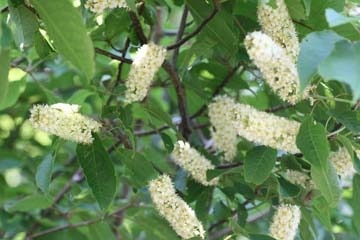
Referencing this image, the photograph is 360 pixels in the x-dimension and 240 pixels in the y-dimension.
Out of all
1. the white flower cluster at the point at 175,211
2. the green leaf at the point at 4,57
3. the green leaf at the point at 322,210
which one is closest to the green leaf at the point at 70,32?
the green leaf at the point at 4,57

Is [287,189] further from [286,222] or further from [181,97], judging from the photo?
[181,97]

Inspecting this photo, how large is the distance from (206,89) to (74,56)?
1.10 metres

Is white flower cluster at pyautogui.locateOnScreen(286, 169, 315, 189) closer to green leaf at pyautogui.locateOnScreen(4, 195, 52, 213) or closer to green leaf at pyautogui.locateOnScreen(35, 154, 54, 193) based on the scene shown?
green leaf at pyautogui.locateOnScreen(35, 154, 54, 193)

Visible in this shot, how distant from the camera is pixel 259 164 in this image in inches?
81.8

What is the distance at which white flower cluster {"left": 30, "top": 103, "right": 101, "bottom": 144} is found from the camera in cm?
202

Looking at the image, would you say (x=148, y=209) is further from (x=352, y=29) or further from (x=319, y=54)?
(x=319, y=54)

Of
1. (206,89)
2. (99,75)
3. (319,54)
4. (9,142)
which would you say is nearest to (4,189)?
(9,142)

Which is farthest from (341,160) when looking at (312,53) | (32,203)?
(32,203)

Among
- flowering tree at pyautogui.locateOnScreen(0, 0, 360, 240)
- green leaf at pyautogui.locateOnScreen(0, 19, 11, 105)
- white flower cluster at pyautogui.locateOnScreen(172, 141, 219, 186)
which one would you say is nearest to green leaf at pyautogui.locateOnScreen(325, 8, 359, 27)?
flowering tree at pyautogui.locateOnScreen(0, 0, 360, 240)

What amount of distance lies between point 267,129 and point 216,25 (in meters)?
0.39

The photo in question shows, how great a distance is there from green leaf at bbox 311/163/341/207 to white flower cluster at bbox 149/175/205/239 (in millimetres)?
405

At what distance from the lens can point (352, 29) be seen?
6.57ft

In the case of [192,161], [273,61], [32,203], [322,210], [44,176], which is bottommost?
[32,203]

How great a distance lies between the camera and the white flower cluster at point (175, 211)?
7.06ft
